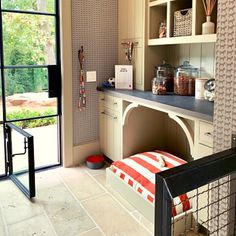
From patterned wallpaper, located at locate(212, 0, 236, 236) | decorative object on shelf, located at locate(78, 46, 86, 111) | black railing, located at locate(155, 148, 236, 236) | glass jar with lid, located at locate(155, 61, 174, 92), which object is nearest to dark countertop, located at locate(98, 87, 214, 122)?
glass jar with lid, located at locate(155, 61, 174, 92)

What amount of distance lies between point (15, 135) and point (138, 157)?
4.28 ft

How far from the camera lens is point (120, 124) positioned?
296cm

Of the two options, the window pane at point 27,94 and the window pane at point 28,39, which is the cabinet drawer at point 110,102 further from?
the window pane at point 28,39

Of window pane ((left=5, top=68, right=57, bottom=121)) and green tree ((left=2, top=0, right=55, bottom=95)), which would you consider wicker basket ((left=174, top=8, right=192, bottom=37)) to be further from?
window pane ((left=5, top=68, right=57, bottom=121))

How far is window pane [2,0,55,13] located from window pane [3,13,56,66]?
0.07 metres

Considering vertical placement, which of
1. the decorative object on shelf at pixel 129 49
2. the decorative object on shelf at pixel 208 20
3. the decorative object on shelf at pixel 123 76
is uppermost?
the decorative object on shelf at pixel 208 20

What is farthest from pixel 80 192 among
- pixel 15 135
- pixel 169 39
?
pixel 169 39

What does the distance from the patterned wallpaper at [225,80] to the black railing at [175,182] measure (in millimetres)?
354

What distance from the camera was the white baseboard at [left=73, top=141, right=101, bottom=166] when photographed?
332cm

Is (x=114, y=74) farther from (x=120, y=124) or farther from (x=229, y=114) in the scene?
(x=229, y=114)

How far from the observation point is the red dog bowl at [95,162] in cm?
321

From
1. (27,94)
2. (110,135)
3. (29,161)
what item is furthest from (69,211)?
(27,94)

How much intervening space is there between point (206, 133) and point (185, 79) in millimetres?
928

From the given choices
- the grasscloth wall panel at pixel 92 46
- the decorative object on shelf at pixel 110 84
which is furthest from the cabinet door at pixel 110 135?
the decorative object on shelf at pixel 110 84
